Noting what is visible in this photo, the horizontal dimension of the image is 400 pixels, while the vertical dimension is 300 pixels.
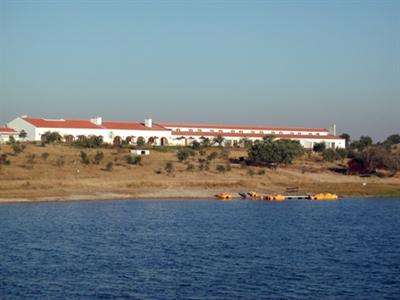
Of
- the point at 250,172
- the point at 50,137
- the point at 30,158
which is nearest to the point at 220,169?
the point at 250,172

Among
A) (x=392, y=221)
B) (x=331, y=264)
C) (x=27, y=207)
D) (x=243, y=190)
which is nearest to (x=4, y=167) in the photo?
(x=27, y=207)

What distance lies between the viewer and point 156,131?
114 metres

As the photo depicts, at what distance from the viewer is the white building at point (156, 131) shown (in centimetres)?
10519

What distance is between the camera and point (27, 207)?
5653cm

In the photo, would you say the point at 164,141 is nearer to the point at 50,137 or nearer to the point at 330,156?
the point at 50,137

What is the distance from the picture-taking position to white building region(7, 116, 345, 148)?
105188 millimetres

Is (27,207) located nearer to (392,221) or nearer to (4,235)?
(4,235)

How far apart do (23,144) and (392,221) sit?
5056 centimetres

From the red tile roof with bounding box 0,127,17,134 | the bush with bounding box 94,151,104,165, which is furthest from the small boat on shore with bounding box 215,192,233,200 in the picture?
the red tile roof with bounding box 0,127,17,134

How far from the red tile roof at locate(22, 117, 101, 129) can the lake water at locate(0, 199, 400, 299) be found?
47.7 m

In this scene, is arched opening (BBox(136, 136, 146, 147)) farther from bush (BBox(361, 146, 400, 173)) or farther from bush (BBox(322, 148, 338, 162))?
bush (BBox(361, 146, 400, 173))

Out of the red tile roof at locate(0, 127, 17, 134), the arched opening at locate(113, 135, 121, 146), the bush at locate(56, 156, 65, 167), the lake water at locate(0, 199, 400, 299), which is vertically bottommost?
the lake water at locate(0, 199, 400, 299)

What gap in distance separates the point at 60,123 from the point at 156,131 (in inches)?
585

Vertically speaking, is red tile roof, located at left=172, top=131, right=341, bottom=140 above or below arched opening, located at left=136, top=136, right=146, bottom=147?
above
